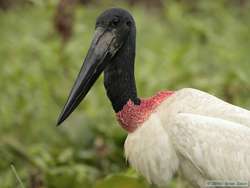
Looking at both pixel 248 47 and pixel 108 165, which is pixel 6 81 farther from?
pixel 248 47

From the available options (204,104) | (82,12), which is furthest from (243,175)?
(82,12)

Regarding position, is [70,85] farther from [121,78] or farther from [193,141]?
[193,141]

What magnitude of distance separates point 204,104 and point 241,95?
3.03 meters

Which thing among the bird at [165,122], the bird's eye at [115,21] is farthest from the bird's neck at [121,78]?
the bird's eye at [115,21]

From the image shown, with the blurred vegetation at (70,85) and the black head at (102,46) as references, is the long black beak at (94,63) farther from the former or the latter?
the blurred vegetation at (70,85)

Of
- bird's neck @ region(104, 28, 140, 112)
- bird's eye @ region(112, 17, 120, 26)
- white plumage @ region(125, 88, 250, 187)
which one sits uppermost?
bird's eye @ region(112, 17, 120, 26)

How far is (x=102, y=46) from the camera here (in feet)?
20.1

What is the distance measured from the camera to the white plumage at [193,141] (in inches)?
220

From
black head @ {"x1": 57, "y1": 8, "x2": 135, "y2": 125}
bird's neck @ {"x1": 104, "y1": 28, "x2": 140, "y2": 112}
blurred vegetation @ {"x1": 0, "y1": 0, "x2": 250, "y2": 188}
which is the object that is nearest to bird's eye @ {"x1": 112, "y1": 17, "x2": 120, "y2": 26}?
black head @ {"x1": 57, "y1": 8, "x2": 135, "y2": 125}

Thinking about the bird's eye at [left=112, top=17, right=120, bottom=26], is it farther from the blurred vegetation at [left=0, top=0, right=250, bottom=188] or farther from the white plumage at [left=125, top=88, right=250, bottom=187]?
the blurred vegetation at [left=0, top=0, right=250, bottom=188]

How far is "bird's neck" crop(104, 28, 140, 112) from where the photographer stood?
20.3 ft

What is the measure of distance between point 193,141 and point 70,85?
3.52m

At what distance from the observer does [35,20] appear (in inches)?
489

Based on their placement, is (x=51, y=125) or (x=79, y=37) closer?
(x=51, y=125)
